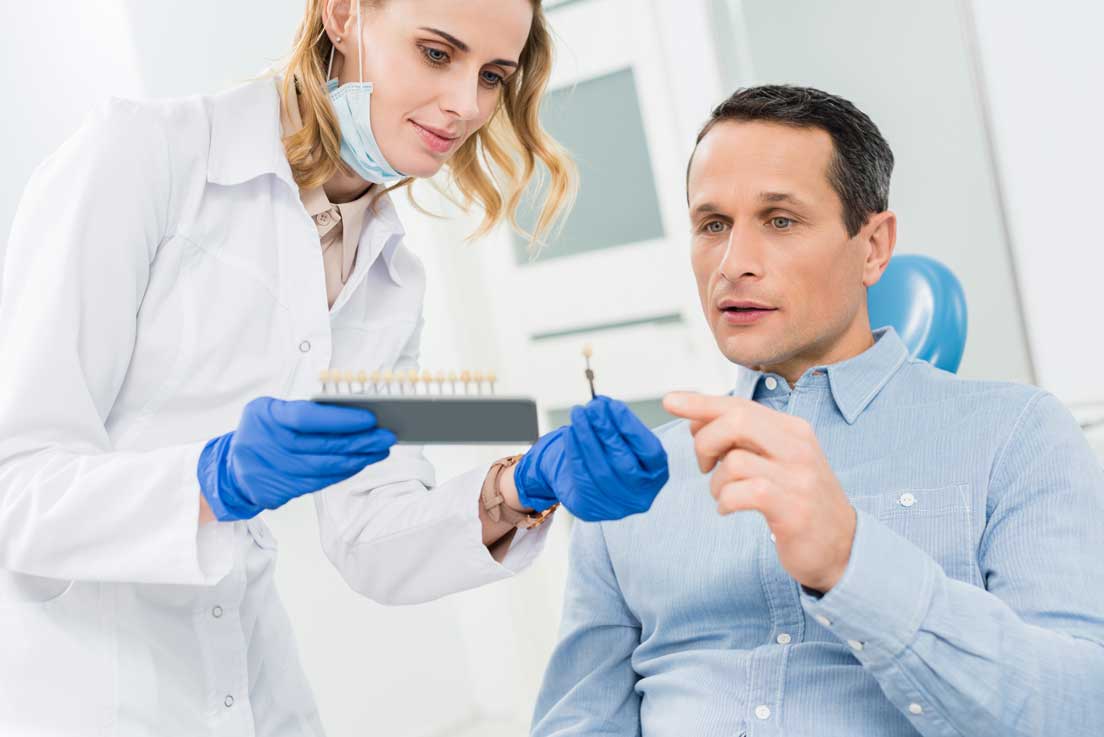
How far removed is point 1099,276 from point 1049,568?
1606 mm

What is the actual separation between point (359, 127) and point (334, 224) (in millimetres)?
171

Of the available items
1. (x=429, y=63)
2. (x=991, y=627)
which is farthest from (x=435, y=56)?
(x=991, y=627)

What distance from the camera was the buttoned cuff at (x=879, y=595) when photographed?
0.99 m

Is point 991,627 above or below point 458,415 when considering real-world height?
below

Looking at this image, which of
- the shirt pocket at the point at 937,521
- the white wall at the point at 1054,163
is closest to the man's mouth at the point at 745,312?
the shirt pocket at the point at 937,521

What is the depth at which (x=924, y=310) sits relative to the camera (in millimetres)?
1883

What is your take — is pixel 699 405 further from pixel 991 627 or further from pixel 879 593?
pixel 991 627

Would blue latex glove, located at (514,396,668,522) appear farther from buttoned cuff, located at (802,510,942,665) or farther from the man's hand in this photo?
buttoned cuff, located at (802,510,942,665)

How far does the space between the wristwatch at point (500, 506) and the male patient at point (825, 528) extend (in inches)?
6.2

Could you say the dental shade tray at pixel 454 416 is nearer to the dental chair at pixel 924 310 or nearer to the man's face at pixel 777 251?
the man's face at pixel 777 251

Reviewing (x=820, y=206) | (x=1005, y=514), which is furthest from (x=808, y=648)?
(x=820, y=206)

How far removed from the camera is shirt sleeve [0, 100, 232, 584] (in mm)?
1125

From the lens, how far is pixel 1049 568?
1.13 metres

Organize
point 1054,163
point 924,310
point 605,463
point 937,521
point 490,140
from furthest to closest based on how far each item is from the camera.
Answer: point 1054,163
point 924,310
point 490,140
point 937,521
point 605,463
